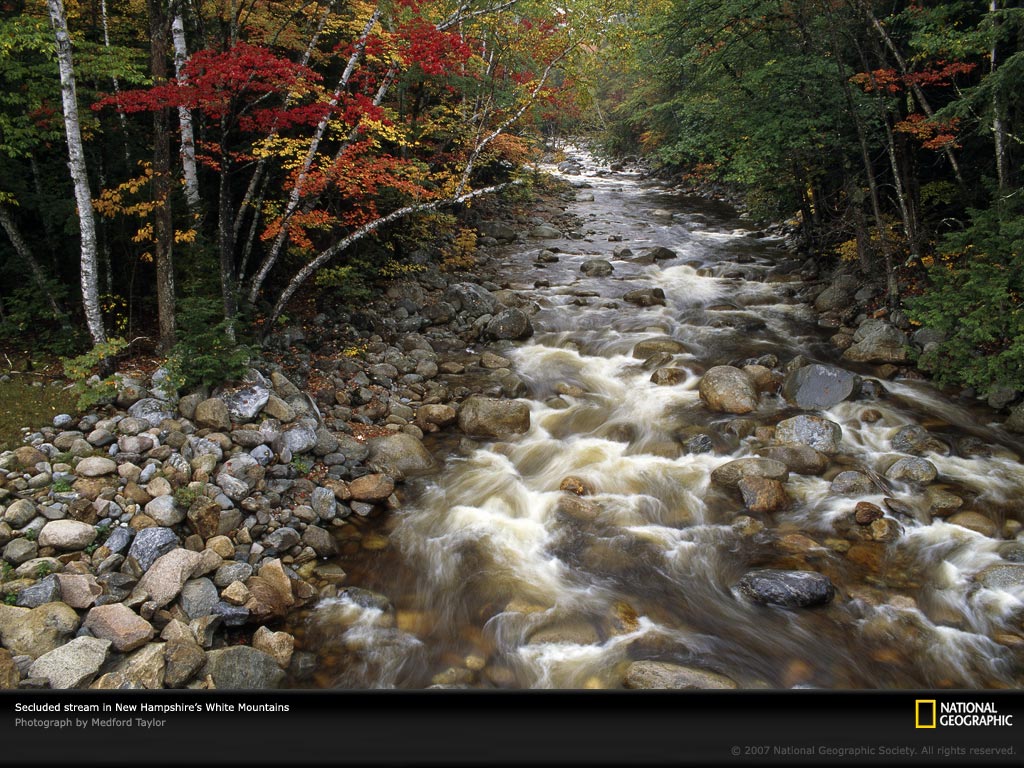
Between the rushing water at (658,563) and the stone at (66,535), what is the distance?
8.16ft

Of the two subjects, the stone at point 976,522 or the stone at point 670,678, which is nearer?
the stone at point 670,678

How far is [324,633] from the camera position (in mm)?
6301

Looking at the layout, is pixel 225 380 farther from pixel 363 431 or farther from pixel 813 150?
pixel 813 150

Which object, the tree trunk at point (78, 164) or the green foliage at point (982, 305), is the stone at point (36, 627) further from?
the green foliage at point (982, 305)

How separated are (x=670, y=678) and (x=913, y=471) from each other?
552cm

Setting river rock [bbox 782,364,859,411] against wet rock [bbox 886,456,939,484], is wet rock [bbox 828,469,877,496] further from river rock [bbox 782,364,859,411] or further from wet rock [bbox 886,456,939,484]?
river rock [bbox 782,364,859,411]

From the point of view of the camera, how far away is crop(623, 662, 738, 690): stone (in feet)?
17.8

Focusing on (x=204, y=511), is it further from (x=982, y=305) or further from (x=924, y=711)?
(x=982, y=305)

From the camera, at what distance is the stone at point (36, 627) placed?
482 centimetres

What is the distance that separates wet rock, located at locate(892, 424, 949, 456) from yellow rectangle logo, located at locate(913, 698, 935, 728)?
25.7 ft

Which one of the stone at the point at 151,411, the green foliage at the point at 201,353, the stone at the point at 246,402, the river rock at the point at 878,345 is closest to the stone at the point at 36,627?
the stone at the point at 151,411

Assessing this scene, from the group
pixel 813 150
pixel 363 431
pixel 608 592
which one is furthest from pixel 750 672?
pixel 813 150

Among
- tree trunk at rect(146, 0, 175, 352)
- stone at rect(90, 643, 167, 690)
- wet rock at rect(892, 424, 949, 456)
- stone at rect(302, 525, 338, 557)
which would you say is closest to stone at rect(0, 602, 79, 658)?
stone at rect(90, 643, 167, 690)

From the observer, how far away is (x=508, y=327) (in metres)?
14.0
